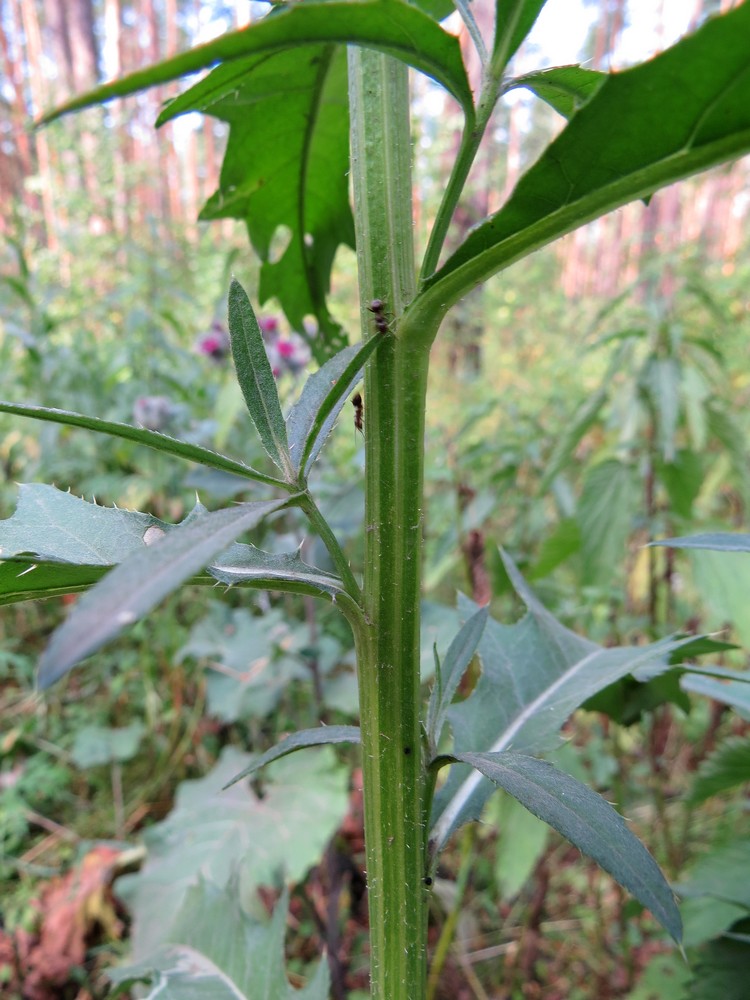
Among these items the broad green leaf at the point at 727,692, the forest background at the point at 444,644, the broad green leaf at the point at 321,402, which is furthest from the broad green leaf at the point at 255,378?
the broad green leaf at the point at 727,692

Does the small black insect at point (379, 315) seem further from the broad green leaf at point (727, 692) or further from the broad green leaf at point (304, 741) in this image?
the broad green leaf at point (727, 692)

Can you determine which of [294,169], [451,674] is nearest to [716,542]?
[451,674]

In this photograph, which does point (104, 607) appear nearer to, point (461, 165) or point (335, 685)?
point (461, 165)

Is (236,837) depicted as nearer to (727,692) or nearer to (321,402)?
(727,692)

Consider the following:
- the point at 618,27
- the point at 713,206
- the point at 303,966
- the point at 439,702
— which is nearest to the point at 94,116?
the point at 303,966

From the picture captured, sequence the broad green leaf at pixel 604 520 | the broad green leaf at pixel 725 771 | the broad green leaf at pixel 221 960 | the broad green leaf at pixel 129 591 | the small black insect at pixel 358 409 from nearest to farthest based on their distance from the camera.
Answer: the broad green leaf at pixel 129 591, the small black insect at pixel 358 409, the broad green leaf at pixel 221 960, the broad green leaf at pixel 725 771, the broad green leaf at pixel 604 520

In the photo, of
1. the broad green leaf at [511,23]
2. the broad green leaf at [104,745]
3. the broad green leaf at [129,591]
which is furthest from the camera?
the broad green leaf at [104,745]
